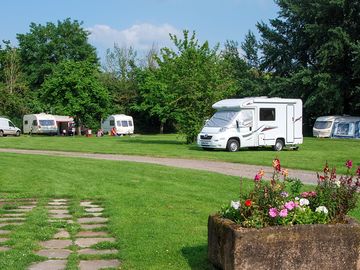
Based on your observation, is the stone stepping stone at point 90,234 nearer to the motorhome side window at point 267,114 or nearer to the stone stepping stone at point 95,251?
the stone stepping stone at point 95,251

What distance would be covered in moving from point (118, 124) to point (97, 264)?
165 ft

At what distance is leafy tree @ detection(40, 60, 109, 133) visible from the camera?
161ft

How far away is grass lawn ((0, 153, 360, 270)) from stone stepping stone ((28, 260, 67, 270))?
0.09 m

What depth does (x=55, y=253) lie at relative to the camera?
5602 millimetres

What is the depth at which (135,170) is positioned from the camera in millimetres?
14578

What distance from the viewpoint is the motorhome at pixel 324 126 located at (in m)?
45.4

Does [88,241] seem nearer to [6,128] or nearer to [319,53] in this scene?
[319,53]

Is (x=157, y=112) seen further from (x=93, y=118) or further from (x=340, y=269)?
(x=340, y=269)

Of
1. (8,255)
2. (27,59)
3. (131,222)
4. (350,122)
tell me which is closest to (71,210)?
(131,222)

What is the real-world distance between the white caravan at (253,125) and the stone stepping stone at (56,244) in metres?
18.5

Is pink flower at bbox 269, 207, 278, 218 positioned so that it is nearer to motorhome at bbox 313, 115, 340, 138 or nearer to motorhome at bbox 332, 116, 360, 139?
motorhome at bbox 332, 116, 360, 139

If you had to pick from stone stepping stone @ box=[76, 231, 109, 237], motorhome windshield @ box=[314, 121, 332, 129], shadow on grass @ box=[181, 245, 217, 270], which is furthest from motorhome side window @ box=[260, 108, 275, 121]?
motorhome windshield @ box=[314, 121, 332, 129]

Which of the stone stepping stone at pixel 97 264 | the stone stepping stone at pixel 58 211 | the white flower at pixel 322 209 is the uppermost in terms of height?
the white flower at pixel 322 209

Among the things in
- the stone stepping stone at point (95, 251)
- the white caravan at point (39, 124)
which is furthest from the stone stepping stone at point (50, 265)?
the white caravan at point (39, 124)
